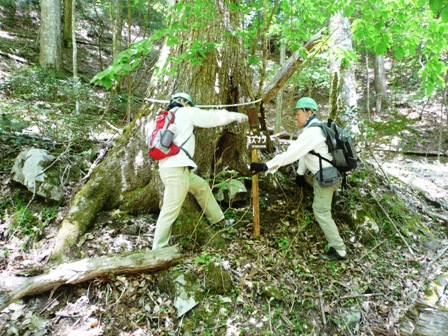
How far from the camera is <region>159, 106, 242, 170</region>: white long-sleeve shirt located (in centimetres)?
370

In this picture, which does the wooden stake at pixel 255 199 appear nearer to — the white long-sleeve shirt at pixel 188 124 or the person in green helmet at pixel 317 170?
the person in green helmet at pixel 317 170

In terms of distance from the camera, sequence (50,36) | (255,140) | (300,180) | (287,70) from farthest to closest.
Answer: (50,36) → (300,180) → (287,70) → (255,140)

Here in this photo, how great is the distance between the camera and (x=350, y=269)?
427 centimetres

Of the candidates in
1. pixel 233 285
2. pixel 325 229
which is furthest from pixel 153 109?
pixel 325 229

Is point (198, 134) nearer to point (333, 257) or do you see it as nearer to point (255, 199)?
point (255, 199)

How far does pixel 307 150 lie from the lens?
3.98 metres

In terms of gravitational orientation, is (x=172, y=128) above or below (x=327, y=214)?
above

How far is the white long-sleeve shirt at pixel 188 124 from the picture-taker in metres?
3.70

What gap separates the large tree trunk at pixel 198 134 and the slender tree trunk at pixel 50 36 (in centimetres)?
688

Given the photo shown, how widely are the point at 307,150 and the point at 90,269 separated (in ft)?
10.2

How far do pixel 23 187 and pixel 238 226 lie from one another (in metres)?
3.41

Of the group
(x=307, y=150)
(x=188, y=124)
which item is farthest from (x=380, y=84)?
(x=188, y=124)

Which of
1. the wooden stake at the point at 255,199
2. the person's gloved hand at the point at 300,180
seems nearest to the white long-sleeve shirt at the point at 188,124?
the wooden stake at the point at 255,199

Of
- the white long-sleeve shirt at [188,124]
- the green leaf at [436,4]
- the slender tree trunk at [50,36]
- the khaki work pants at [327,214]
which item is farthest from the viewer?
the slender tree trunk at [50,36]
